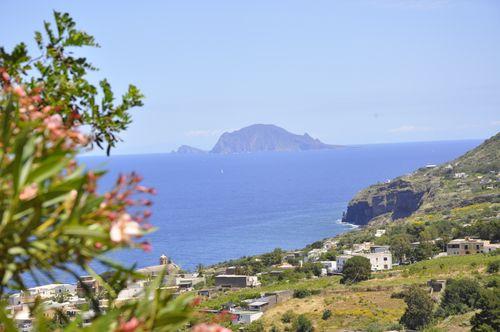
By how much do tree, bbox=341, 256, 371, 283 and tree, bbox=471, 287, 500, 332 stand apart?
45.3 ft

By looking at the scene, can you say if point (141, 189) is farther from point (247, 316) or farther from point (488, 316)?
point (247, 316)

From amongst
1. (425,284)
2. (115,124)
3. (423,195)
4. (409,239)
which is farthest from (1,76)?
(423,195)

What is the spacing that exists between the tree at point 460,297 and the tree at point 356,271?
8399 millimetres

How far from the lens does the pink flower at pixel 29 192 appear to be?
148cm

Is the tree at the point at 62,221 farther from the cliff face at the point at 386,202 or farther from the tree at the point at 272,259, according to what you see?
the cliff face at the point at 386,202

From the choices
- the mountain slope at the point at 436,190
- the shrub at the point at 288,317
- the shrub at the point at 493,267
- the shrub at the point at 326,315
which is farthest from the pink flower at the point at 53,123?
the mountain slope at the point at 436,190

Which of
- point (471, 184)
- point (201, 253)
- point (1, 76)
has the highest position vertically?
point (1, 76)

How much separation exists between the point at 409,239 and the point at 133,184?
50.9 metres

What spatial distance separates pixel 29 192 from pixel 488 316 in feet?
79.5

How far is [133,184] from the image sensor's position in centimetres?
177

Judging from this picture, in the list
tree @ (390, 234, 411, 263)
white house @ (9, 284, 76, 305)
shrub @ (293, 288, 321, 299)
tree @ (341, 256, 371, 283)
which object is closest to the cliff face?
tree @ (390, 234, 411, 263)

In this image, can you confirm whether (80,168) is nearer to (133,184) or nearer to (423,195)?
(133,184)

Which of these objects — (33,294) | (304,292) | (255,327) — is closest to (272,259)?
(304,292)

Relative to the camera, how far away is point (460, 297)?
2959 centimetres
